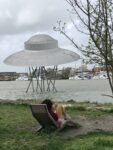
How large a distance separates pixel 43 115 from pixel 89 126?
81.4 inches

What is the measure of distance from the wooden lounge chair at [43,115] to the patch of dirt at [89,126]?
0.45 m

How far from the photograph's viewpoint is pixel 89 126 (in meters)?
14.9

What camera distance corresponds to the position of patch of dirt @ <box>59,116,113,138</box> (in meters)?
13.3

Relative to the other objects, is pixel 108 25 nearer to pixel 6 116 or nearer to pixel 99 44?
pixel 99 44

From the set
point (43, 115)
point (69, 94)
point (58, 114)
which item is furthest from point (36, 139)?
point (69, 94)

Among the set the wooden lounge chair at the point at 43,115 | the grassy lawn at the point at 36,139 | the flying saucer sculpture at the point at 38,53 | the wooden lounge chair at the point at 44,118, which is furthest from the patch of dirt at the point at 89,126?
the flying saucer sculpture at the point at 38,53

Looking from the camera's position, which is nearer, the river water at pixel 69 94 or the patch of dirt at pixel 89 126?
the patch of dirt at pixel 89 126

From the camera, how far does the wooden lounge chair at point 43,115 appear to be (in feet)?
43.3

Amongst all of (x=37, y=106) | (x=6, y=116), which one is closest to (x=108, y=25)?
(x=37, y=106)

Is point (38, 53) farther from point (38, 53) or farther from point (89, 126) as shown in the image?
point (89, 126)

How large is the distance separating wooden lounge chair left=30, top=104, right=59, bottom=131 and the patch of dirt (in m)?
0.45

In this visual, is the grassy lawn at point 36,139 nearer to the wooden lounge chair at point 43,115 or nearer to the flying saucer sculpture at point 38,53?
the wooden lounge chair at point 43,115

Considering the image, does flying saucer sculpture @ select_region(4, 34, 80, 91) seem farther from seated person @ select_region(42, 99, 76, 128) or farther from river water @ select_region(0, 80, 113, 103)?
seated person @ select_region(42, 99, 76, 128)

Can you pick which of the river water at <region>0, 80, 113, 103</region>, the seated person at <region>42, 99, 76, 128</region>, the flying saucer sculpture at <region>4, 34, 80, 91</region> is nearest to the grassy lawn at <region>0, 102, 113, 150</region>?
the seated person at <region>42, 99, 76, 128</region>
